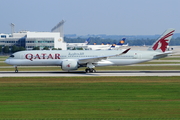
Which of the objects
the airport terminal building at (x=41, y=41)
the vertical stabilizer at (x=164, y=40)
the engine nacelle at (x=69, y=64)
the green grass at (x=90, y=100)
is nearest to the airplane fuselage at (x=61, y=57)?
the vertical stabilizer at (x=164, y=40)

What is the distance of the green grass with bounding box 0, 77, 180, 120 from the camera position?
1959 cm

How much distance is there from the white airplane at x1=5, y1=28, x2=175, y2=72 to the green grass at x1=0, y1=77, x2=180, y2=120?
1120 cm

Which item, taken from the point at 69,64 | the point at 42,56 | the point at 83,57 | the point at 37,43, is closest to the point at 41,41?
the point at 37,43

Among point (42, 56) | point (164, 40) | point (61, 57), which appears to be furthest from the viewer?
point (164, 40)

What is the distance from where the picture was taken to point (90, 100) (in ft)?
79.4

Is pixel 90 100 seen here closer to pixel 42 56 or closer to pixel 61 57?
pixel 61 57

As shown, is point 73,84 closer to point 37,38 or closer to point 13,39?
point 37,38

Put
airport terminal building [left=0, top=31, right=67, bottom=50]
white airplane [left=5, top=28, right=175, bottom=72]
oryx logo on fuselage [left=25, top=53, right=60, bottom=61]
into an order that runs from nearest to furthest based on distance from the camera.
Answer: white airplane [left=5, top=28, right=175, bottom=72]
oryx logo on fuselage [left=25, top=53, right=60, bottom=61]
airport terminal building [left=0, top=31, right=67, bottom=50]

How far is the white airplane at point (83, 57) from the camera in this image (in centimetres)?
4597

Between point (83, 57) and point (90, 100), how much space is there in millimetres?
23862

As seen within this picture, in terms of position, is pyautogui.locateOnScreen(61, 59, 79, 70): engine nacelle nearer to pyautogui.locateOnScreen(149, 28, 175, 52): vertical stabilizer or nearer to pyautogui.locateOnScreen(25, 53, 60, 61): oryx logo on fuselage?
pyautogui.locateOnScreen(25, 53, 60, 61): oryx logo on fuselage

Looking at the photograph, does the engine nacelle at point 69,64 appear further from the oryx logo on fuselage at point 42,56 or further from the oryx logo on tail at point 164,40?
the oryx logo on tail at point 164,40

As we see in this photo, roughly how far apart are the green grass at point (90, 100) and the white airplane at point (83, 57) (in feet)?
36.8

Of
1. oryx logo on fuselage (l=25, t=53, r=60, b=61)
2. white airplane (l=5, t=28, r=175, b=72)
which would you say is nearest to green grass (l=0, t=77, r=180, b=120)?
white airplane (l=5, t=28, r=175, b=72)
